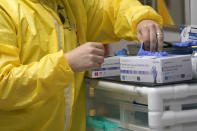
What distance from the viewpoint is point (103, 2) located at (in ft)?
4.45

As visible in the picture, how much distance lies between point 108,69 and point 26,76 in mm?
337

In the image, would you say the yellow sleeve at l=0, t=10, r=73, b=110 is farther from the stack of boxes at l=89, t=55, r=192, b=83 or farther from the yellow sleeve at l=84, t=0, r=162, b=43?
the yellow sleeve at l=84, t=0, r=162, b=43

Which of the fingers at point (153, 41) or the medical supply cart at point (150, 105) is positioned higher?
the fingers at point (153, 41)

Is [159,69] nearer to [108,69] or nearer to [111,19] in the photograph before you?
[108,69]

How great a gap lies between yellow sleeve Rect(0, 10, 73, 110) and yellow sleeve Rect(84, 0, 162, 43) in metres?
0.43

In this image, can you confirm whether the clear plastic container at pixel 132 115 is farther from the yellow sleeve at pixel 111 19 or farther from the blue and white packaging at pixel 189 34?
the blue and white packaging at pixel 189 34

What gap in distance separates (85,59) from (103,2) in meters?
0.50

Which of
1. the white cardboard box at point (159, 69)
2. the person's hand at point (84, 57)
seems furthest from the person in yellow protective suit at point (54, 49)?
the white cardboard box at point (159, 69)

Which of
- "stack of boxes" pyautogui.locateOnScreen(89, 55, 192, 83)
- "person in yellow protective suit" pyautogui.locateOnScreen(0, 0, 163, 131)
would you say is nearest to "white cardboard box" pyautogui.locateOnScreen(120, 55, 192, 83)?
"stack of boxes" pyautogui.locateOnScreen(89, 55, 192, 83)

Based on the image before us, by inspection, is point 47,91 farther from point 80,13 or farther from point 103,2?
point 103,2

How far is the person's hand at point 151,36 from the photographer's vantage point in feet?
3.56

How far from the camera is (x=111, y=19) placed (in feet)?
4.49

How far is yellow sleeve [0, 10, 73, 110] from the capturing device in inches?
35.6

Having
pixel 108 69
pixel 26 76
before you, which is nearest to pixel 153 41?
pixel 108 69
